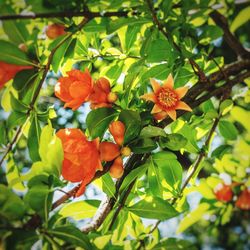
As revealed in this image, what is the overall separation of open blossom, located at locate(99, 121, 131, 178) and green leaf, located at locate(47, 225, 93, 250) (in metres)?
0.24

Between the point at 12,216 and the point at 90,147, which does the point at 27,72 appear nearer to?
the point at 90,147

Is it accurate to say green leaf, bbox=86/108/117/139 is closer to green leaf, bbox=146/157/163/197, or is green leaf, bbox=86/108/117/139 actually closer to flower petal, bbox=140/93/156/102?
flower petal, bbox=140/93/156/102

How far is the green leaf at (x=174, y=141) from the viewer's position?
1057mm

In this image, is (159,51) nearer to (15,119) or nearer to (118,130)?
(118,130)

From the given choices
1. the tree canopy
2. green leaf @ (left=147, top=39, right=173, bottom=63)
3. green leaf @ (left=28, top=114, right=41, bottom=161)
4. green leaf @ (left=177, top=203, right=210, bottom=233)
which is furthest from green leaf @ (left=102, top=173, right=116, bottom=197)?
green leaf @ (left=177, top=203, right=210, bottom=233)

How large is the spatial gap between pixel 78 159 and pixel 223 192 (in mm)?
904

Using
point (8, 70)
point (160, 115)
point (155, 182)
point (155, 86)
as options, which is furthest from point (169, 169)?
point (8, 70)

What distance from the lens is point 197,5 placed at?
104cm

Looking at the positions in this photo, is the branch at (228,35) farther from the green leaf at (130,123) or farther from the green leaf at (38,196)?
the green leaf at (38,196)

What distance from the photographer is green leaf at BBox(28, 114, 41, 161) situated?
42.5 inches

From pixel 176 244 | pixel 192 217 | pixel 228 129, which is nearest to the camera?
pixel 176 244

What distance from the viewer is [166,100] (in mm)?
1101

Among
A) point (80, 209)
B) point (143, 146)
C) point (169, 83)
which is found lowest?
point (80, 209)

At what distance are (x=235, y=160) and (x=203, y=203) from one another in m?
0.26
